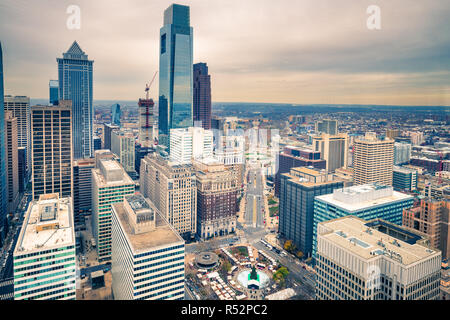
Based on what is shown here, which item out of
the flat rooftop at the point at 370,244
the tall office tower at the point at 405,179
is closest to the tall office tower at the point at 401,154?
the tall office tower at the point at 405,179

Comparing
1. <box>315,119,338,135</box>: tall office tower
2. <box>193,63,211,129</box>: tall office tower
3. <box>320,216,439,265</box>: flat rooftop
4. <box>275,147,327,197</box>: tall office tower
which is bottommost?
<box>320,216,439,265</box>: flat rooftop

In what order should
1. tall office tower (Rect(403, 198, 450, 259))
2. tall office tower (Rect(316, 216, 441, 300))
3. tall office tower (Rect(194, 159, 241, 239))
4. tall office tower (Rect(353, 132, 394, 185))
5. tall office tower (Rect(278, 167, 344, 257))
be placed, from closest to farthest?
tall office tower (Rect(316, 216, 441, 300)), tall office tower (Rect(403, 198, 450, 259)), tall office tower (Rect(278, 167, 344, 257)), tall office tower (Rect(194, 159, 241, 239)), tall office tower (Rect(353, 132, 394, 185))

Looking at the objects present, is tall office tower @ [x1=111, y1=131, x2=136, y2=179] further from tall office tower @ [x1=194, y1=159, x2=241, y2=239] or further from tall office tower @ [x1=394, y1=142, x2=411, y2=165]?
tall office tower @ [x1=394, y1=142, x2=411, y2=165]

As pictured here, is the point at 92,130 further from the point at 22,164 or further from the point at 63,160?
the point at 63,160

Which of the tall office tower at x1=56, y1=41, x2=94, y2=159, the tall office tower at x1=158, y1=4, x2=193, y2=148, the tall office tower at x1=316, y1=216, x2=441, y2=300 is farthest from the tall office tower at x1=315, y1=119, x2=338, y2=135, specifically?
the tall office tower at x1=56, y1=41, x2=94, y2=159

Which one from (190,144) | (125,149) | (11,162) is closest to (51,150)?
(11,162)
